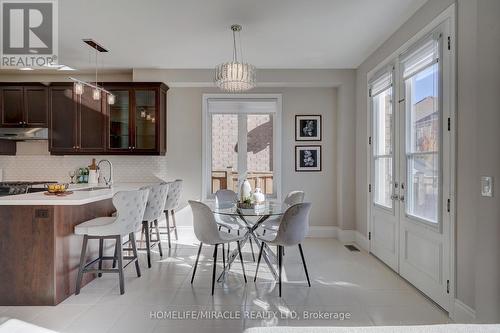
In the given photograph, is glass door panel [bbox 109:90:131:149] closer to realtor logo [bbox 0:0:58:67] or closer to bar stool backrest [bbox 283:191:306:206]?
realtor logo [bbox 0:0:58:67]

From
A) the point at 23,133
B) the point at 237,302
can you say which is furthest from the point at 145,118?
the point at 237,302

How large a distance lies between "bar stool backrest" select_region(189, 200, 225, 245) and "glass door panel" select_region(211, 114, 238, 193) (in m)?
2.24

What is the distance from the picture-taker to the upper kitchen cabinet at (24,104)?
4746 millimetres

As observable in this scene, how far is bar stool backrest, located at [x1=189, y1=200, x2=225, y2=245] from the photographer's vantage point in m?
2.88

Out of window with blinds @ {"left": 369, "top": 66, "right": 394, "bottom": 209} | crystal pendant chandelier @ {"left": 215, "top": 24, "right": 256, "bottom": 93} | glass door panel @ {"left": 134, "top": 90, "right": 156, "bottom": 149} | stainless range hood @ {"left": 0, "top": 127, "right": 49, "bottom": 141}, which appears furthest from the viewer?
glass door panel @ {"left": 134, "top": 90, "right": 156, "bottom": 149}

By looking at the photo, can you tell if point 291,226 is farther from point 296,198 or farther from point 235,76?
point 235,76

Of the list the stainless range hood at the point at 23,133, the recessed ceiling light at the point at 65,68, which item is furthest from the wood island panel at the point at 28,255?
the recessed ceiling light at the point at 65,68

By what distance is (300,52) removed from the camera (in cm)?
413

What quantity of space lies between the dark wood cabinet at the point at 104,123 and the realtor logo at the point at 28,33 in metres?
0.64

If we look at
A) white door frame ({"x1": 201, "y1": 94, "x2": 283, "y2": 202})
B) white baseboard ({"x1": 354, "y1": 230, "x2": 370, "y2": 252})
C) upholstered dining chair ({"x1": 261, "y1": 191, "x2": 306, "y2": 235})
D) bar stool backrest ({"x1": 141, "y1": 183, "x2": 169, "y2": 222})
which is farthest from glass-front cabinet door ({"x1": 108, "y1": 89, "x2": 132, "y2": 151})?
white baseboard ({"x1": 354, "y1": 230, "x2": 370, "y2": 252})

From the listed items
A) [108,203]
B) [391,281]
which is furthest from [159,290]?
[391,281]

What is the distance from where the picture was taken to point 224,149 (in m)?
5.23

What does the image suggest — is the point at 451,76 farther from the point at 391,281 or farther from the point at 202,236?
the point at 202,236

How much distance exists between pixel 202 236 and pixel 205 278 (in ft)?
2.04
